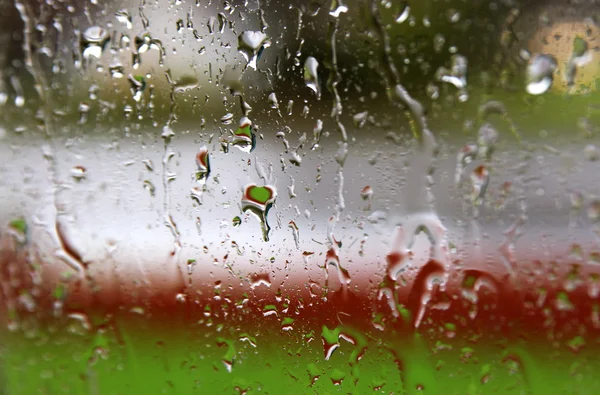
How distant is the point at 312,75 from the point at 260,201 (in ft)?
0.56

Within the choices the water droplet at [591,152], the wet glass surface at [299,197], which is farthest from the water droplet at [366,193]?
the water droplet at [591,152]

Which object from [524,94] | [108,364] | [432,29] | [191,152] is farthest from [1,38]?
[524,94]

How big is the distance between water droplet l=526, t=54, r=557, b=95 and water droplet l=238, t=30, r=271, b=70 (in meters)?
0.31

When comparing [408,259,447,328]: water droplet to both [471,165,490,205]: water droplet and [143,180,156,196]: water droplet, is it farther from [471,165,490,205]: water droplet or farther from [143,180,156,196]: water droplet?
[143,180,156,196]: water droplet

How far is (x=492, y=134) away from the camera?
20.3 inches

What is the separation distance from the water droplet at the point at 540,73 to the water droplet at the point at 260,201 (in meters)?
0.31

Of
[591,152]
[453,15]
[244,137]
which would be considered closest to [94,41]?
[244,137]

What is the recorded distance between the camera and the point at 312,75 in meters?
0.62

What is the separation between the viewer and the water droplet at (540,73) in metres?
0.48

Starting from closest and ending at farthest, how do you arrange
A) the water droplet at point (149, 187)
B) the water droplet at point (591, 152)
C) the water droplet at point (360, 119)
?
the water droplet at point (591, 152) → the water droplet at point (360, 119) → the water droplet at point (149, 187)

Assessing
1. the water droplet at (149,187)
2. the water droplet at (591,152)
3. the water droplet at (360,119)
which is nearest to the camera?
the water droplet at (591,152)

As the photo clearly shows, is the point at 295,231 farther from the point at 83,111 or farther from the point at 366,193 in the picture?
the point at 83,111

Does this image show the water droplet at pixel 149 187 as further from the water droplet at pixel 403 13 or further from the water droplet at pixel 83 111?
the water droplet at pixel 403 13

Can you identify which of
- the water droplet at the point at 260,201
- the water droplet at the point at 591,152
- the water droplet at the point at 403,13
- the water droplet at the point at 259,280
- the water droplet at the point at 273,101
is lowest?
the water droplet at the point at 259,280
